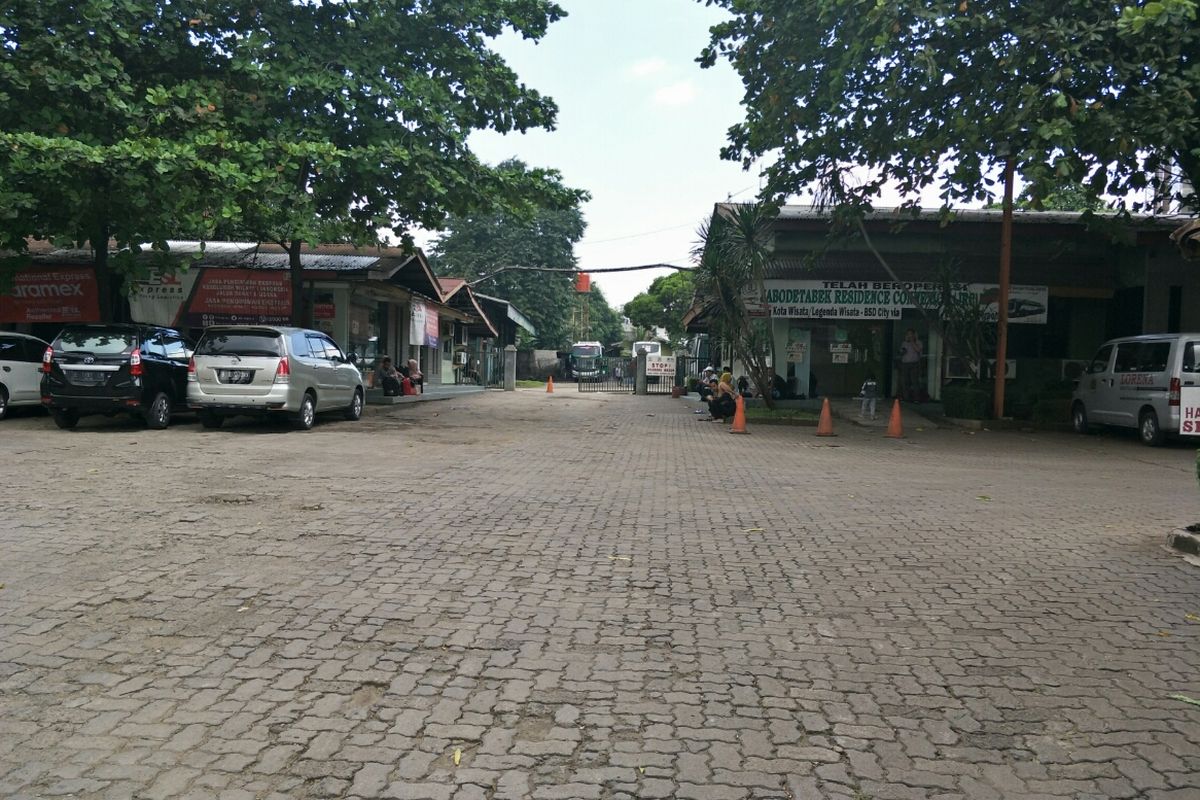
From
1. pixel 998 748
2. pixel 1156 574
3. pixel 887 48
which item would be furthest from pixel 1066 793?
pixel 887 48

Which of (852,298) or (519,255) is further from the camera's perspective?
(519,255)

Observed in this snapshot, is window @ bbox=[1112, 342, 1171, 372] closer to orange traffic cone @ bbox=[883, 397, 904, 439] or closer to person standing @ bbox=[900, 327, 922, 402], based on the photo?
orange traffic cone @ bbox=[883, 397, 904, 439]

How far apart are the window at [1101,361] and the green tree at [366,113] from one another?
427 inches

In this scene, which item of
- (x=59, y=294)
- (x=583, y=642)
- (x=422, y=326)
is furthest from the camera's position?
(x=422, y=326)

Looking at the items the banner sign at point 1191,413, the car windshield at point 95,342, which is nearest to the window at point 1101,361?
the banner sign at point 1191,413

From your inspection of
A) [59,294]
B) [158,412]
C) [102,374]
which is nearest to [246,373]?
[158,412]

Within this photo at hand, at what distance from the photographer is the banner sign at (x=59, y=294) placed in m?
22.1

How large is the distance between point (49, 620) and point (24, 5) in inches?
546

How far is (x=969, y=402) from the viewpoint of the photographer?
754 inches

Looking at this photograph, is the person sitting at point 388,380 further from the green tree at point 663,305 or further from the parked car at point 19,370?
the green tree at point 663,305

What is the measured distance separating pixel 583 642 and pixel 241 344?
11.6 m

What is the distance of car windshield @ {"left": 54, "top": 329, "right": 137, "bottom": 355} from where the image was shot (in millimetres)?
14234

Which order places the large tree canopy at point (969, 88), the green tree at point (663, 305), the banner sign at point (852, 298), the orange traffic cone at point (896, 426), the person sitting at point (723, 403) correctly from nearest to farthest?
1. the large tree canopy at point (969, 88)
2. the orange traffic cone at point (896, 426)
3. the person sitting at point (723, 403)
4. the banner sign at point (852, 298)
5. the green tree at point (663, 305)

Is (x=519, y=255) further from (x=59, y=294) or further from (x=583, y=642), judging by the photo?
(x=583, y=642)
